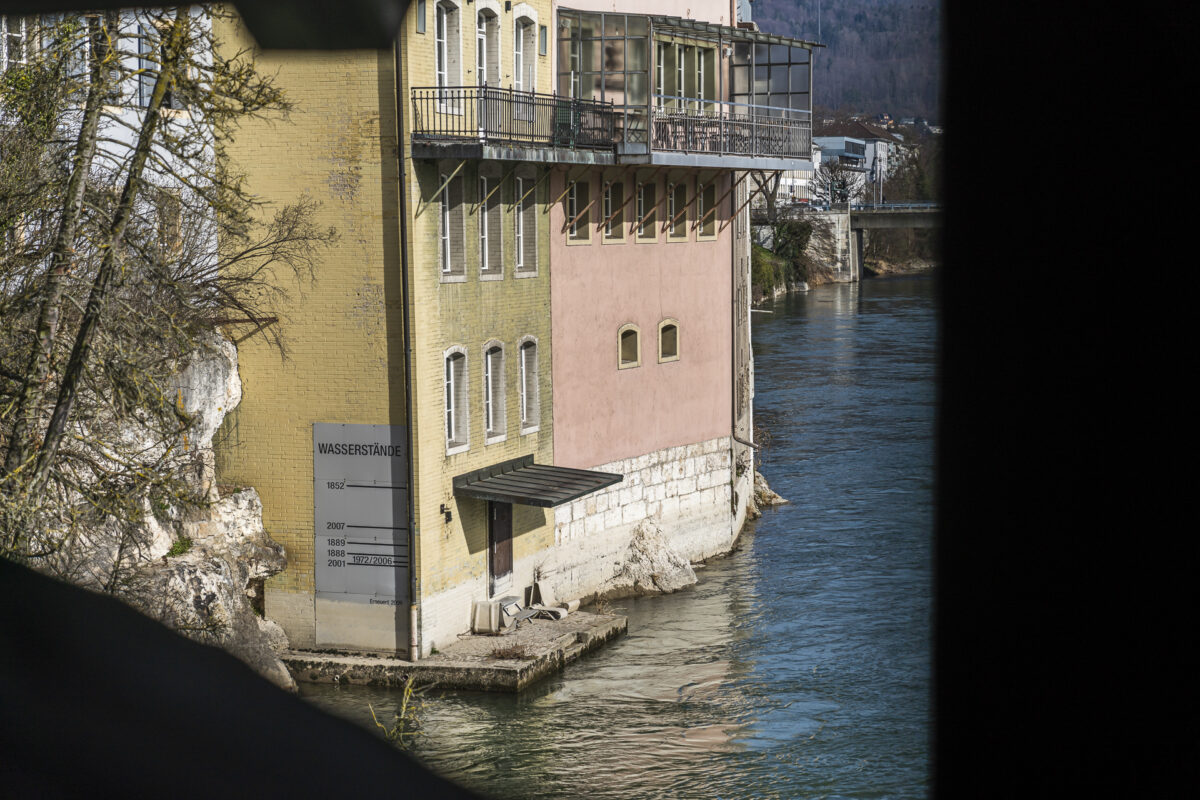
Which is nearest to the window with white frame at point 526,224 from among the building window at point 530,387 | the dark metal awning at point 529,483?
the building window at point 530,387

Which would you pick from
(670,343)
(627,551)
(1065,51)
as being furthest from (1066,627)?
(670,343)

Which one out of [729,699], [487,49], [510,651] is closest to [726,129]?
[487,49]

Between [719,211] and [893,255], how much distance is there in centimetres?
1850

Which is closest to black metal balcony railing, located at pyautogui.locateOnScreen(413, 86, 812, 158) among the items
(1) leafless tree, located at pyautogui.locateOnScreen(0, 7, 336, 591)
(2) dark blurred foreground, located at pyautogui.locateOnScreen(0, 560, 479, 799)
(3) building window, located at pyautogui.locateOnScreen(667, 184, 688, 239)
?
(3) building window, located at pyautogui.locateOnScreen(667, 184, 688, 239)

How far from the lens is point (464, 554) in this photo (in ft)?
45.8

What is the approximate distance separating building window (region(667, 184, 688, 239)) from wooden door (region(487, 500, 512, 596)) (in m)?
4.94

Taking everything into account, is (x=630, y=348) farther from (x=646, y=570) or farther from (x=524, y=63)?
(x=524, y=63)

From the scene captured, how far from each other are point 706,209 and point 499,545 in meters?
6.26

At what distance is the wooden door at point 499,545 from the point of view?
14352mm

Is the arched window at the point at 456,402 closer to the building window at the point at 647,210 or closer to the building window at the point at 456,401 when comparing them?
the building window at the point at 456,401

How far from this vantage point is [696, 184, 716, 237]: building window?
18594 millimetres

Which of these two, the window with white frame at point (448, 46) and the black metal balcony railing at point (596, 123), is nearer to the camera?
the black metal balcony railing at point (596, 123)

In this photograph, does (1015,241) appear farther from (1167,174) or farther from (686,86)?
(686,86)

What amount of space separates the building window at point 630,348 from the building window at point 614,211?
1.12 m
